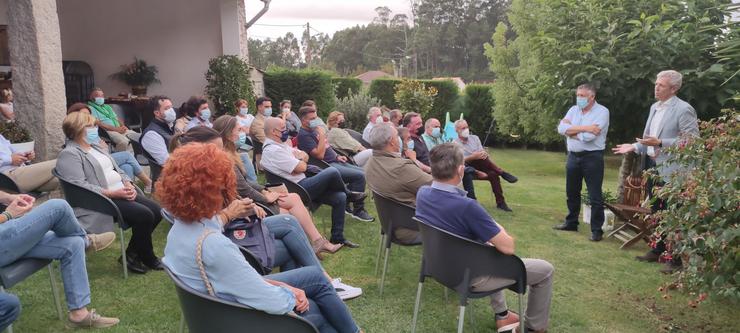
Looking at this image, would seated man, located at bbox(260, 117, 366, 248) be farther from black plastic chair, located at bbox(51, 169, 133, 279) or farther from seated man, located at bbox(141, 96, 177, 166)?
black plastic chair, located at bbox(51, 169, 133, 279)

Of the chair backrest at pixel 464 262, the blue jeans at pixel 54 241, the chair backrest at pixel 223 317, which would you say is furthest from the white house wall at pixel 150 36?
the chair backrest at pixel 223 317

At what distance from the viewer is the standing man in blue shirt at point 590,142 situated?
5.68m

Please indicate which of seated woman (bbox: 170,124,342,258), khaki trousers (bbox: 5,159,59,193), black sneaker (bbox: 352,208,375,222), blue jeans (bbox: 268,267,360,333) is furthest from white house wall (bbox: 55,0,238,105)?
blue jeans (bbox: 268,267,360,333)

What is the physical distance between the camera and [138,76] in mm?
11562

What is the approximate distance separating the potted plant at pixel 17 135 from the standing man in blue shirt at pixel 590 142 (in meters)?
5.39

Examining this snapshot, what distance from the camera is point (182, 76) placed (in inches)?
469

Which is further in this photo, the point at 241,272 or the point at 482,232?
the point at 482,232

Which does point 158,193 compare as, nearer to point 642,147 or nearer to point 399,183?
point 399,183

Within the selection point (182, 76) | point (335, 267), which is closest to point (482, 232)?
point (335, 267)

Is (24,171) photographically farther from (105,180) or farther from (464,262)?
(464,262)

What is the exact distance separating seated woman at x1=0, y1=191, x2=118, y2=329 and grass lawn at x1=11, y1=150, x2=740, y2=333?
166mm

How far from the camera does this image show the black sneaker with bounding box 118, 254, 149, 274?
422 cm

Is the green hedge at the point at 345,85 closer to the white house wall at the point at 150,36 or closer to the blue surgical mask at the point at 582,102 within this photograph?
the white house wall at the point at 150,36

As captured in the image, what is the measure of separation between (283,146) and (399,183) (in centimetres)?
129
